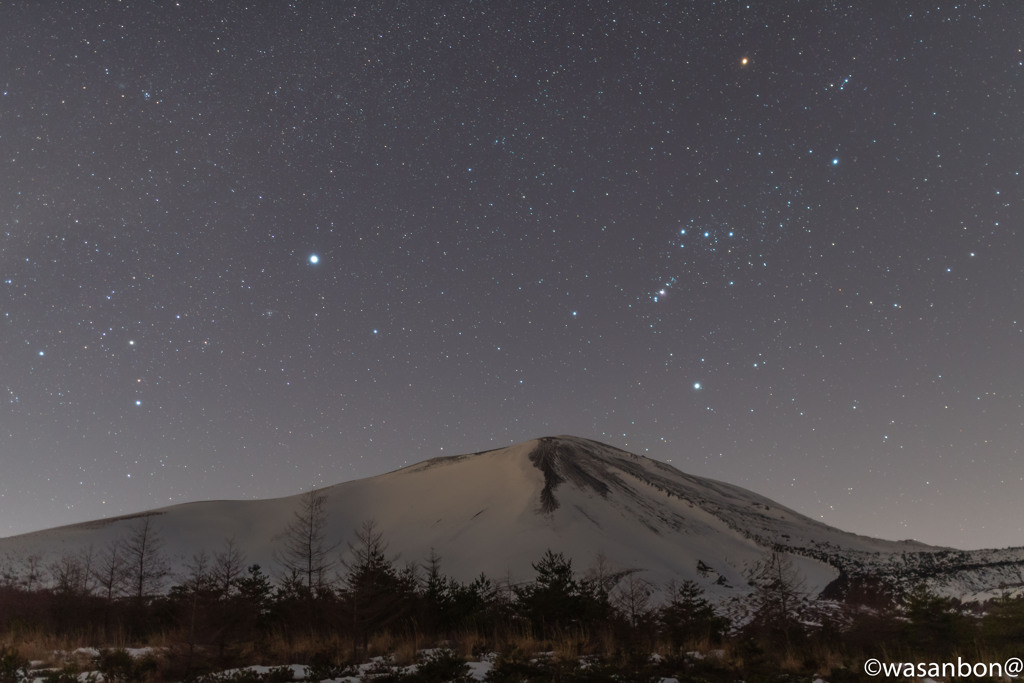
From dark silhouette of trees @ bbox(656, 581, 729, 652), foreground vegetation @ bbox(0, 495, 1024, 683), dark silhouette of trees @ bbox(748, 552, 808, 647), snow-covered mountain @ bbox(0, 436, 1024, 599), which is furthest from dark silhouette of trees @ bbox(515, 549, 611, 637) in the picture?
snow-covered mountain @ bbox(0, 436, 1024, 599)

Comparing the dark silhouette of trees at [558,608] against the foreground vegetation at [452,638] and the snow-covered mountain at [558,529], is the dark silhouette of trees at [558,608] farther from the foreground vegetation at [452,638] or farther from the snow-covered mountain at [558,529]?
the snow-covered mountain at [558,529]

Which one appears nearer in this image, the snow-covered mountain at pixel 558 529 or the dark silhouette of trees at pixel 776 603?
the dark silhouette of trees at pixel 776 603

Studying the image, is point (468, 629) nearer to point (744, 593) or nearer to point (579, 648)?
point (579, 648)

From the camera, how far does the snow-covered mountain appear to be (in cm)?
6250

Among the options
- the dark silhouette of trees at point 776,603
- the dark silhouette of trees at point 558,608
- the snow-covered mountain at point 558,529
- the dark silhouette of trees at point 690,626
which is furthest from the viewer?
the snow-covered mountain at point 558,529

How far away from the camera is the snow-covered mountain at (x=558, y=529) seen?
62500mm

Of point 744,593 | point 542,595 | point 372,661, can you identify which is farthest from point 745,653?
point 744,593

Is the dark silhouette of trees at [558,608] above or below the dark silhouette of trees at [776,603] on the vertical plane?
above

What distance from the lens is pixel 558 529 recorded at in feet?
224

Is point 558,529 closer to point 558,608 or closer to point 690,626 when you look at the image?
point 558,608

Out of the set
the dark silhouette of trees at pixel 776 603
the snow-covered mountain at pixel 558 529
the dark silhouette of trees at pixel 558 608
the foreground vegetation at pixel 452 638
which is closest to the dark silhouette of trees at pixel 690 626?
the foreground vegetation at pixel 452 638

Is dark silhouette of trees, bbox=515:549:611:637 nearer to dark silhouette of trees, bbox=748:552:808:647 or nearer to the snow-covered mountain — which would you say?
dark silhouette of trees, bbox=748:552:808:647

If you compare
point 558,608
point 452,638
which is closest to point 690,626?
point 558,608

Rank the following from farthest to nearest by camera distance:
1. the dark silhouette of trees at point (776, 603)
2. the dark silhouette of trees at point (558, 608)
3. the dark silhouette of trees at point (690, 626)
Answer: the dark silhouette of trees at point (558, 608) → the dark silhouette of trees at point (776, 603) → the dark silhouette of trees at point (690, 626)
